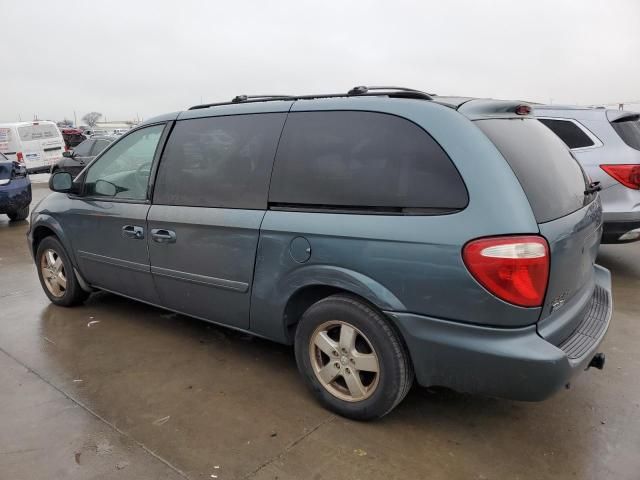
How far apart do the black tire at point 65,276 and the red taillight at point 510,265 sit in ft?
11.8

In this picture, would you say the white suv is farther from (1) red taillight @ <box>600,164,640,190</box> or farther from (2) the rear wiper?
(2) the rear wiper

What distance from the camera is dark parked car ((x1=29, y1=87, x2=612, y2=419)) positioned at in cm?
221

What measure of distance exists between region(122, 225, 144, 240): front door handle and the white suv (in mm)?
4127

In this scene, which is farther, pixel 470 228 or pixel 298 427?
pixel 298 427

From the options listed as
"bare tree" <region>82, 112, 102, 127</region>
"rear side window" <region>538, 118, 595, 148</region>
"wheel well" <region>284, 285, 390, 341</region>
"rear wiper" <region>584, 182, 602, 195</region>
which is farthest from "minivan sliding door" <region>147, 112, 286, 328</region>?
"bare tree" <region>82, 112, 102, 127</region>

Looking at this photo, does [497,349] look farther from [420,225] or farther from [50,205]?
[50,205]

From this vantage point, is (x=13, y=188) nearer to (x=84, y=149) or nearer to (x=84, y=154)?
(x=84, y=154)

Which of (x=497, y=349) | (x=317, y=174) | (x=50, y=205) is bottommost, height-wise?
(x=497, y=349)

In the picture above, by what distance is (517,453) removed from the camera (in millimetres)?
2463

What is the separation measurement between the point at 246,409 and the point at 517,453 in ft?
4.80

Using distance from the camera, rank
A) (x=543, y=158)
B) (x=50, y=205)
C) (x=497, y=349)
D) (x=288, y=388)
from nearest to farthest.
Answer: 1. (x=497, y=349)
2. (x=543, y=158)
3. (x=288, y=388)
4. (x=50, y=205)

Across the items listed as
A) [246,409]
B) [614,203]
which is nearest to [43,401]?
[246,409]

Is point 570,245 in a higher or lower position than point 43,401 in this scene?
higher

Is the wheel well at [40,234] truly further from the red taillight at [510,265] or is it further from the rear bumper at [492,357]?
the red taillight at [510,265]
